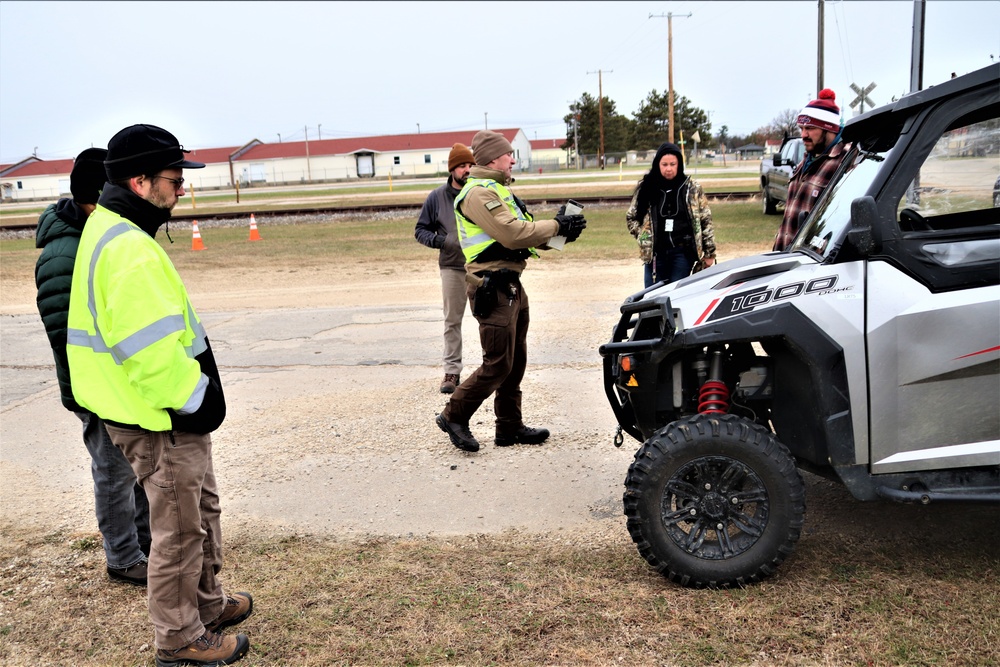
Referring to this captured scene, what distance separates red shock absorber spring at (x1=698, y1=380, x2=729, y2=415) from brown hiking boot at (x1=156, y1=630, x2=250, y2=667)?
2273 mm

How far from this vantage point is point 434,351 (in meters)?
9.09

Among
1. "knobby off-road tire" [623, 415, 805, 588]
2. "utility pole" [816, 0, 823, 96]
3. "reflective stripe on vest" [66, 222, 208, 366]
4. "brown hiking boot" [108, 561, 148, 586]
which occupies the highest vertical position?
"utility pole" [816, 0, 823, 96]

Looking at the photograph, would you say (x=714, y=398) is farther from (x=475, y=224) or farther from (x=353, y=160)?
Answer: (x=353, y=160)

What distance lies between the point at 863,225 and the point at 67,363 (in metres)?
3.66

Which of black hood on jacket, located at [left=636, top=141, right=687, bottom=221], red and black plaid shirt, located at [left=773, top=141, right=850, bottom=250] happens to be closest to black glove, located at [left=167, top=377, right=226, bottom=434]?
red and black plaid shirt, located at [left=773, top=141, right=850, bottom=250]

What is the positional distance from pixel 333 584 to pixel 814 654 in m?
2.14

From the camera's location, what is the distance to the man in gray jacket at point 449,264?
298 inches

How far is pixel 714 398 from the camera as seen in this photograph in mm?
4062

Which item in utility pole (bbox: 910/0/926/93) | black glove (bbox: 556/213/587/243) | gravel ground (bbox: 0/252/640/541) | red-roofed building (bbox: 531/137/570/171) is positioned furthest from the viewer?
red-roofed building (bbox: 531/137/570/171)

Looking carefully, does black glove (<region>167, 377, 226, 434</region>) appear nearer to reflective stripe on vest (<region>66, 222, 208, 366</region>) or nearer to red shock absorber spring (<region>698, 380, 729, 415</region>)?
reflective stripe on vest (<region>66, 222, 208, 366</region>)

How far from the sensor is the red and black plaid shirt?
580 centimetres

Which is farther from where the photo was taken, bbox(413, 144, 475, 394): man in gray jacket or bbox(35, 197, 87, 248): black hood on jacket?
bbox(413, 144, 475, 394): man in gray jacket

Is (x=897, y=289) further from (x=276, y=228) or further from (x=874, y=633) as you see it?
(x=276, y=228)

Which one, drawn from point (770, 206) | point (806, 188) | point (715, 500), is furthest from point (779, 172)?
point (715, 500)
